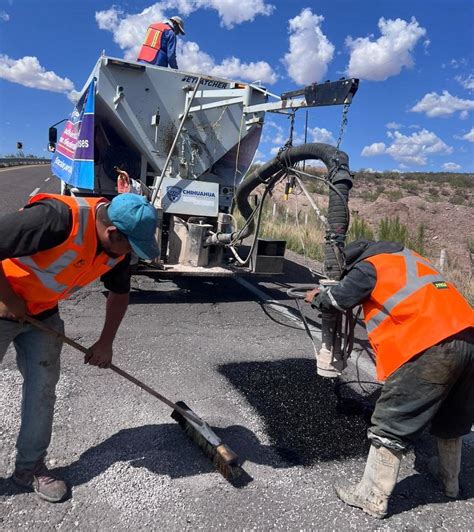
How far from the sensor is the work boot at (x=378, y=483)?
2498mm

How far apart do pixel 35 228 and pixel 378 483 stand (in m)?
2.20

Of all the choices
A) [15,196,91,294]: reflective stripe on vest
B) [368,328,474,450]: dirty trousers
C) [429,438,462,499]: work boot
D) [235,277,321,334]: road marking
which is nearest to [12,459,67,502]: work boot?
[15,196,91,294]: reflective stripe on vest

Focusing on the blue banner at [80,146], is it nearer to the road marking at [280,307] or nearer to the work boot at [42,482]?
the road marking at [280,307]

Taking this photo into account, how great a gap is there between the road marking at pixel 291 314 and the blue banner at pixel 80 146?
2816 millimetres

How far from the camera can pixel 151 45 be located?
22.9ft

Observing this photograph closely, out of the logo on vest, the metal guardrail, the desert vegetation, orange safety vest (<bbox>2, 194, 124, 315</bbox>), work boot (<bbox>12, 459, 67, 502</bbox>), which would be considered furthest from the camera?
the metal guardrail

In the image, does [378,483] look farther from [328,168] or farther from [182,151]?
[182,151]

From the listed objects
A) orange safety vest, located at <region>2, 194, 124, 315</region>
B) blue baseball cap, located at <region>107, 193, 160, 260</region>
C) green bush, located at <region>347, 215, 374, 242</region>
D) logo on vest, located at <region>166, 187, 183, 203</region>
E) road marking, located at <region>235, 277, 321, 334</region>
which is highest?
logo on vest, located at <region>166, 187, 183, 203</region>

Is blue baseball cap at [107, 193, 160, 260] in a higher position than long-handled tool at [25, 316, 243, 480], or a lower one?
higher

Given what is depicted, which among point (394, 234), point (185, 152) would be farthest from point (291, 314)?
point (394, 234)

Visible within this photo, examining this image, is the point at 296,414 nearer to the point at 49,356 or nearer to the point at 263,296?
the point at 49,356

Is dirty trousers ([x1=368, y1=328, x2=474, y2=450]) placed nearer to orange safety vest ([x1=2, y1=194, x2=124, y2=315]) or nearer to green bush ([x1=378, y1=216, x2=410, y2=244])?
orange safety vest ([x1=2, y1=194, x2=124, y2=315])

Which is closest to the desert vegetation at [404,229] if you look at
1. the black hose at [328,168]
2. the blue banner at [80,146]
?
the black hose at [328,168]

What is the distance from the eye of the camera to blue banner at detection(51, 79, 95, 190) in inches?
253
